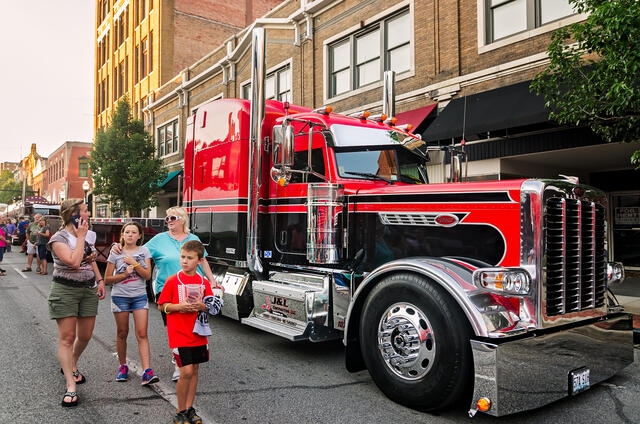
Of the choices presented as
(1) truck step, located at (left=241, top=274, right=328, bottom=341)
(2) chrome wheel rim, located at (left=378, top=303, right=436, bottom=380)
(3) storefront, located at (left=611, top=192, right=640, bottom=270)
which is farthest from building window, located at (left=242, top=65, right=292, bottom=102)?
(2) chrome wheel rim, located at (left=378, top=303, right=436, bottom=380)

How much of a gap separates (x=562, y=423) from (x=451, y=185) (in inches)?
79.4

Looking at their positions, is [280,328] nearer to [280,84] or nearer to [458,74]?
[458,74]

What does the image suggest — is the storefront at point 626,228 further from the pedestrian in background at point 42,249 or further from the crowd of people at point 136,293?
the pedestrian in background at point 42,249

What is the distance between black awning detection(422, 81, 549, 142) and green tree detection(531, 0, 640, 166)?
1941 mm

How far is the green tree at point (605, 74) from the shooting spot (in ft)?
18.5

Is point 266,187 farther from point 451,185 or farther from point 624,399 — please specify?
point 624,399

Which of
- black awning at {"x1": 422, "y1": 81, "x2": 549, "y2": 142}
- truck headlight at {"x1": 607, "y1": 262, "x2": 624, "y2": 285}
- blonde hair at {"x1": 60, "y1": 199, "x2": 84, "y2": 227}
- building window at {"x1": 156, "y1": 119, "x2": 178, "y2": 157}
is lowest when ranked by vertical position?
truck headlight at {"x1": 607, "y1": 262, "x2": 624, "y2": 285}

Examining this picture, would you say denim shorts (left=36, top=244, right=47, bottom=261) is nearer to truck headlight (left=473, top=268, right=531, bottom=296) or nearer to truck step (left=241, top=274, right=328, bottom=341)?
truck step (left=241, top=274, right=328, bottom=341)

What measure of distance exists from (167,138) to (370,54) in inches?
622

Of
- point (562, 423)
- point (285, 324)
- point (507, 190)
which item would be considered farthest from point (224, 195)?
point (562, 423)

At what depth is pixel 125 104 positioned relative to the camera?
2280cm

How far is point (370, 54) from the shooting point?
14680 mm

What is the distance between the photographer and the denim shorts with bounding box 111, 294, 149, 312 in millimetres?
4531

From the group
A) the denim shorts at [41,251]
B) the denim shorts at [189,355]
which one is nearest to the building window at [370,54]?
the denim shorts at [41,251]
